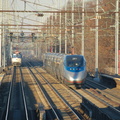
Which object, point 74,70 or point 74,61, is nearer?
point 74,70

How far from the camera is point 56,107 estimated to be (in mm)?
17453

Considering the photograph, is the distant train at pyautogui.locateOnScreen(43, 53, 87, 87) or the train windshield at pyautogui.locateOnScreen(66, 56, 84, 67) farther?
the train windshield at pyautogui.locateOnScreen(66, 56, 84, 67)

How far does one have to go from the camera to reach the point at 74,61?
2459 cm

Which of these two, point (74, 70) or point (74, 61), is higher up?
point (74, 61)

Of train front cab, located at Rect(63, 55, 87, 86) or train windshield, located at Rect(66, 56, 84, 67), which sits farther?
train windshield, located at Rect(66, 56, 84, 67)

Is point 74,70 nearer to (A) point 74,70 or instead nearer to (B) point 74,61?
(A) point 74,70

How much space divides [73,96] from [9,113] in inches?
246

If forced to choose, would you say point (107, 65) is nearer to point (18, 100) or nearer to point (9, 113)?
point (18, 100)

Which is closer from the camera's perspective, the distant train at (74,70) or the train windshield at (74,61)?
the distant train at (74,70)

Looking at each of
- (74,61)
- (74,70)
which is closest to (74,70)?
(74,70)

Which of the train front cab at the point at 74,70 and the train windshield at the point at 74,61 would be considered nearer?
the train front cab at the point at 74,70

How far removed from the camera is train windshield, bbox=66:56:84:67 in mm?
24292

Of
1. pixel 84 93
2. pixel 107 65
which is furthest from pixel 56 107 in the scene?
pixel 107 65

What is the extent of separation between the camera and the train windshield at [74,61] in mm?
24292
